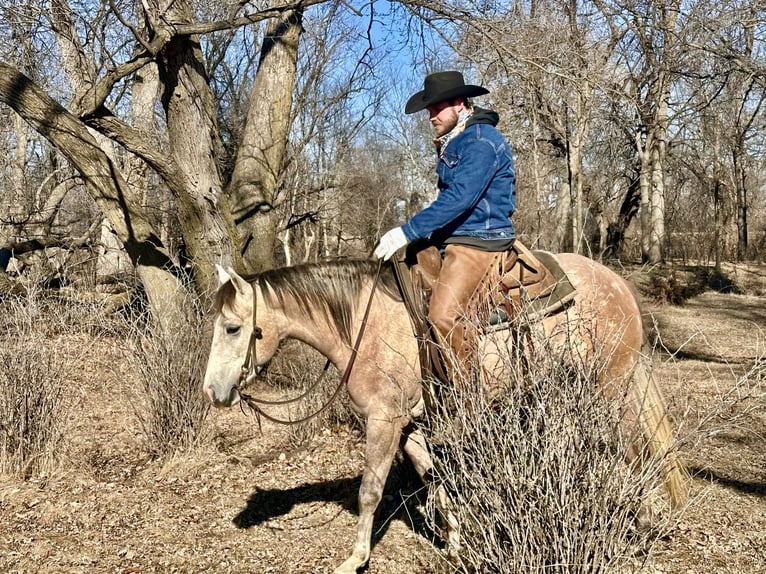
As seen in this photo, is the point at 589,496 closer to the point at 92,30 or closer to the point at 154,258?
the point at 154,258

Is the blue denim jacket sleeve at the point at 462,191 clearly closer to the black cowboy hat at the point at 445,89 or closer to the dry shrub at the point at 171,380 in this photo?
the black cowboy hat at the point at 445,89

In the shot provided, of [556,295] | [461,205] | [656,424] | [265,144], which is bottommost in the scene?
[656,424]

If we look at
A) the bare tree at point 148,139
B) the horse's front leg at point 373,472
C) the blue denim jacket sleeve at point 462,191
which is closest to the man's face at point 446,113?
the blue denim jacket sleeve at point 462,191

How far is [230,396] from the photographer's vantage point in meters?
3.44

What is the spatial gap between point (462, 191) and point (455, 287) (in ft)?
1.62

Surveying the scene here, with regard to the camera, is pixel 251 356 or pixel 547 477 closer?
pixel 547 477

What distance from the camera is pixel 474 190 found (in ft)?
10.9

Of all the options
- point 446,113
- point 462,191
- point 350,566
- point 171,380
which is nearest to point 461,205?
point 462,191

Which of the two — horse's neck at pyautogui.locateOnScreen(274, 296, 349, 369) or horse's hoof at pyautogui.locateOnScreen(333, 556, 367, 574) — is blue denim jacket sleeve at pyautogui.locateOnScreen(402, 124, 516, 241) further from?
horse's hoof at pyautogui.locateOnScreen(333, 556, 367, 574)

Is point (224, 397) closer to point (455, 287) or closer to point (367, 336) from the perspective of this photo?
point (367, 336)

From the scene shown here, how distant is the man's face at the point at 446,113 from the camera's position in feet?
11.6

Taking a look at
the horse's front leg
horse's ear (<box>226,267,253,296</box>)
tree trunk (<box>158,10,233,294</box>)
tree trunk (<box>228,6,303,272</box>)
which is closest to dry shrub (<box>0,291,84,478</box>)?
horse's ear (<box>226,267,253,296</box>)

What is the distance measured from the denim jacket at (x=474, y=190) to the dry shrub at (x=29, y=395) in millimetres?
→ 3004

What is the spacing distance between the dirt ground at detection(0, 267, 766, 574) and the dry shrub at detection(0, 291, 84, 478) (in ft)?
0.49
